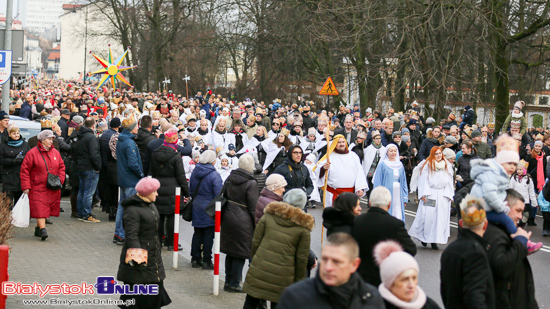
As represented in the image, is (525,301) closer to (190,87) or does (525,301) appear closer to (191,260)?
(191,260)

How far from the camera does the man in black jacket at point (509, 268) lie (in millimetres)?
5586

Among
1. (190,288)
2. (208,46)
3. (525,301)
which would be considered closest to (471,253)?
(525,301)

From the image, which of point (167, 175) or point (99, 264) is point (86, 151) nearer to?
point (167, 175)

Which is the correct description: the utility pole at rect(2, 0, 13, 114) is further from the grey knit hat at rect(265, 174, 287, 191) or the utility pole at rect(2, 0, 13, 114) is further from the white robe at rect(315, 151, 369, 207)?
the grey knit hat at rect(265, 174, 287, 191)

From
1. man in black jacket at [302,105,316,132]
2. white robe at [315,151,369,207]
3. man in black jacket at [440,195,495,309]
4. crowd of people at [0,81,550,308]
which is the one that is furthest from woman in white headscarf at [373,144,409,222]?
man in black jacket at [302,105,316,132]

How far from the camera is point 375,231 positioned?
650cm

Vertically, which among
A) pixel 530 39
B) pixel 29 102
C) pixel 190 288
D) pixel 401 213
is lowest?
pixel 190 288

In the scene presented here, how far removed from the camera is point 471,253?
5340 mm

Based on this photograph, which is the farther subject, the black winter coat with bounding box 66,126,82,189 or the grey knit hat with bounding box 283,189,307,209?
the black winter coat with bounding box 66,126,82,189

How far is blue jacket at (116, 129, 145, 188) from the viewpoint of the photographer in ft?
38.3

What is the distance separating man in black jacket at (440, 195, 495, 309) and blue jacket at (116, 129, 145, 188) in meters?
7.03

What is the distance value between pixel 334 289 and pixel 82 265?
6.64 m

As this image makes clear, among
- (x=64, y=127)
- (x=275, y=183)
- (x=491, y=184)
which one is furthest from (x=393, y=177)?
(x=64, y=127)

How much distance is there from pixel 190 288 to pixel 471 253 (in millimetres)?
4779
